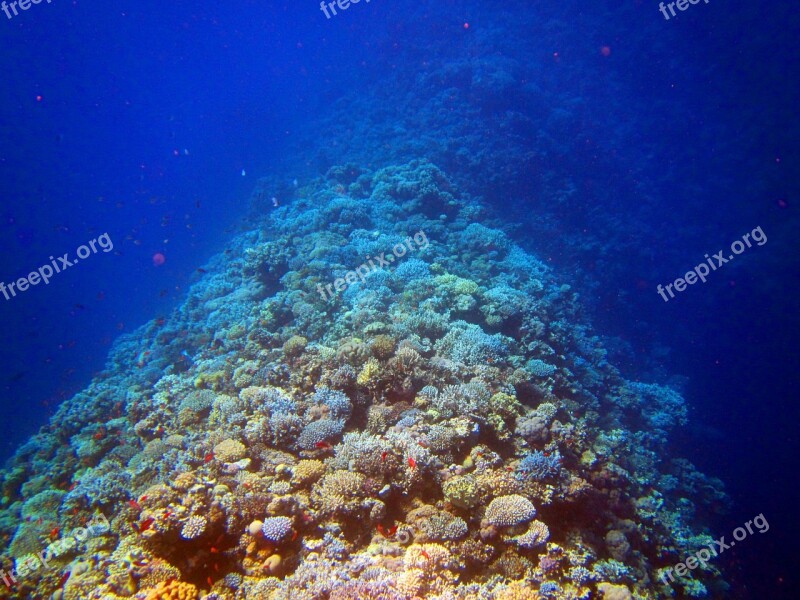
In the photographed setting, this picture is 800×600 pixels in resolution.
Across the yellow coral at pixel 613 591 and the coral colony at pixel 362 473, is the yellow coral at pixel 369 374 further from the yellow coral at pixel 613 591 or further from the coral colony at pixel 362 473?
the yellow coral at pixel 613 591

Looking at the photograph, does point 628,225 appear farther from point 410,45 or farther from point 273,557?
point 410,45

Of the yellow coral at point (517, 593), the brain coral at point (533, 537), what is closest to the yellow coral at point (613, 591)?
the brain coral at point (533, 537)

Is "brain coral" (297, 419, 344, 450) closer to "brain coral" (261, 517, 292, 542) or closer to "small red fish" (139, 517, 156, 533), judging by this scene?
"brain coral" (261, 517, 292, 542)

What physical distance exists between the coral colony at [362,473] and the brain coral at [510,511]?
0.06 ft

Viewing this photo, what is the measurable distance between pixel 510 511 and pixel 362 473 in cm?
194

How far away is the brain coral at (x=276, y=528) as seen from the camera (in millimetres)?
4492

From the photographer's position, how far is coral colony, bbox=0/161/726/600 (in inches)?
173

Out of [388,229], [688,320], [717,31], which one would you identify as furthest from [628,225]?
[717,31]

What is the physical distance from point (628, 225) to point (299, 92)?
169 ft

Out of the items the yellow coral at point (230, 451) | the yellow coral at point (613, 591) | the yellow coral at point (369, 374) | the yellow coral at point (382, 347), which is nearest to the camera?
the yellow coral at point (613, 591)

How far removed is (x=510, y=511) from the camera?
15.3ft

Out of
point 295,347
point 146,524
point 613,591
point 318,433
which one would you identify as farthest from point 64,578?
point 613,591

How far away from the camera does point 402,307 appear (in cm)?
1019

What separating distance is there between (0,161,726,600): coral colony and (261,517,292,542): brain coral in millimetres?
20
